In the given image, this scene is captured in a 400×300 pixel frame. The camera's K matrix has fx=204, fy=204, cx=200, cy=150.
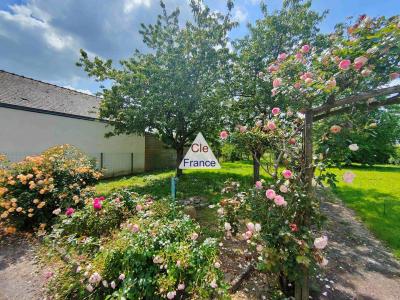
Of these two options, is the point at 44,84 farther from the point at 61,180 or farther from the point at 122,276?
the point at 122,276

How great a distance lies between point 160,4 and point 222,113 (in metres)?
4.84

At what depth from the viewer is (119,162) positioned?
11680 millimetres

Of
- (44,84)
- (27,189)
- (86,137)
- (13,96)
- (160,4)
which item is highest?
(160,4)

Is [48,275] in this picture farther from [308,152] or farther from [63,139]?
[63,139]

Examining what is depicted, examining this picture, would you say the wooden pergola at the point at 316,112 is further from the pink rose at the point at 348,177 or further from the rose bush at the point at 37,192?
the rose bush at the point at 37,192

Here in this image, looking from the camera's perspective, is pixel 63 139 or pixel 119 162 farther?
pixel 119 162

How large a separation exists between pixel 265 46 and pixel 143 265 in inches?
292

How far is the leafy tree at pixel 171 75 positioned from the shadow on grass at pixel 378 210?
5.66 meters

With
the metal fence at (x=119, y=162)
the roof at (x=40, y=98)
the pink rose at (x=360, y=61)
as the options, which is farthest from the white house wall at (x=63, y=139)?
the pink rose at (x=360, y=61)

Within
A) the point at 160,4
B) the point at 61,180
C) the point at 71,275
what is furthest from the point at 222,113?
the point at 71,275

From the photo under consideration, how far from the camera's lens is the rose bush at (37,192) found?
3885mm

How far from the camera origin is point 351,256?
3.58 metres

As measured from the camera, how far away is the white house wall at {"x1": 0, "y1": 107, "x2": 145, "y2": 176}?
777 centimetres

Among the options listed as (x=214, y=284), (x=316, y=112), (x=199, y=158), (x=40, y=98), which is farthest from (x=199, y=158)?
(x=40, y=98)
